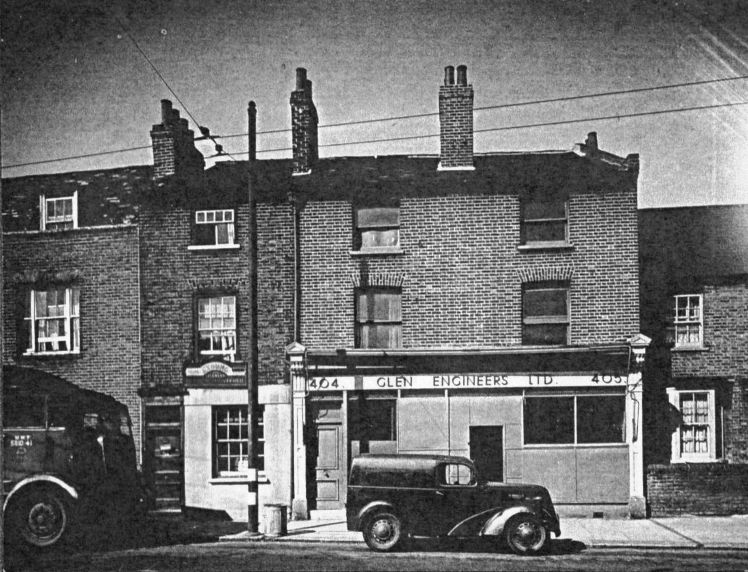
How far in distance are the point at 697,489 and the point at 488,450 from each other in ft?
9.80

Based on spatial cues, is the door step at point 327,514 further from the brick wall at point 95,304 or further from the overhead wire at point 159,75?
the overhead wire at point 159,75

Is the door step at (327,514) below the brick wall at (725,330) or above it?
below

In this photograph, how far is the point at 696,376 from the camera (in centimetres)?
1230

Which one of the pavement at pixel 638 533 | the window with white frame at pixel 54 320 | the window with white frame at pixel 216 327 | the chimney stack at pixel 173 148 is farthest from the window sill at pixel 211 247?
the pavement at pixel 638 533

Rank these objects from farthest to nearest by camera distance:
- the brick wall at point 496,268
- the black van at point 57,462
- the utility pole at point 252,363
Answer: the brick wall at point 496,268, the utility pole at point 252,363, the black van at point 57,462

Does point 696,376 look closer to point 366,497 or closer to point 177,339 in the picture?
point 366,497

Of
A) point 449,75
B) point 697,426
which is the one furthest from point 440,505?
point 449,75

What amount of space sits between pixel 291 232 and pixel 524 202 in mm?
3826

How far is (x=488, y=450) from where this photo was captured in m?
12.7

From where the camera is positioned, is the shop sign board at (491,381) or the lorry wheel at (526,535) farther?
the shop sign board at (491,381)

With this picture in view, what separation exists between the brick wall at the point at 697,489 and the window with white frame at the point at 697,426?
171mm

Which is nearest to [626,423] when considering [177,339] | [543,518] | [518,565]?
[543,518]

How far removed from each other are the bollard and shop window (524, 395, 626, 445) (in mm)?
3782

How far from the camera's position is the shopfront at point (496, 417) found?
12.6 metres
